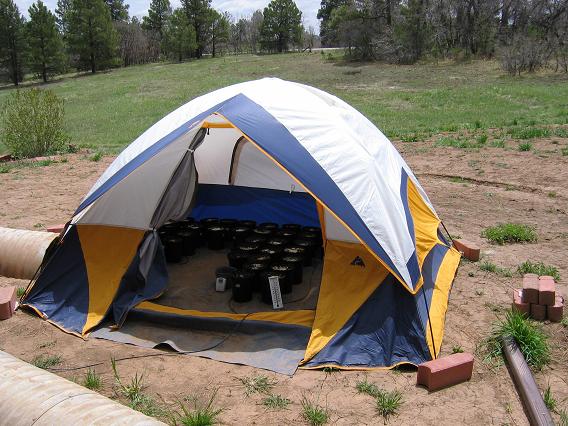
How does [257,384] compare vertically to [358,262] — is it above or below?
below

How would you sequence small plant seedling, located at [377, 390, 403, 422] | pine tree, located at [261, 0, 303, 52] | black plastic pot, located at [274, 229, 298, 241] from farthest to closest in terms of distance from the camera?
pine tree, located at [261, 0, 303, 52]
black plastic pot, located at [274, 229, 298, 241]
small plant seedling, located at [377, 390, 403, 422]

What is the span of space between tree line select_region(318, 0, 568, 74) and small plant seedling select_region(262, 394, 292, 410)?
25470 mm

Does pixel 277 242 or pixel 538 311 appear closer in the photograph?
pixel 538 311

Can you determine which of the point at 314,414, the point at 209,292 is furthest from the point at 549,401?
the point at 209,292

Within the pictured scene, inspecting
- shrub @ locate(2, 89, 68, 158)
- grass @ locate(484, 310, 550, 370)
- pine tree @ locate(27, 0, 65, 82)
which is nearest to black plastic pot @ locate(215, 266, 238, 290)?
grass @ locate(484, 310, 550, 370)

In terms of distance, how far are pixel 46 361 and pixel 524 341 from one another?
3.59 metres

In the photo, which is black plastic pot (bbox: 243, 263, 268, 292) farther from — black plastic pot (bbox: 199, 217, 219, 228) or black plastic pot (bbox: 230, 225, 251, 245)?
black plastic pot (bbox: 199, 217, 219, 228)

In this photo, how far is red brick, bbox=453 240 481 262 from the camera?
623 centimetres

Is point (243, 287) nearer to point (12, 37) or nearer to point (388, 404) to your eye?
point (388, 404)

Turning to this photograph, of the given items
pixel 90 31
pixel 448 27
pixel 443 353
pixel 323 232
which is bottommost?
pixel 443 353

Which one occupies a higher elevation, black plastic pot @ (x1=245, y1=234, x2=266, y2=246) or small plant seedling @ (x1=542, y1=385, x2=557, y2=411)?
black plastic pot @ (x1=245, y1=234, x2=266, y2=246)

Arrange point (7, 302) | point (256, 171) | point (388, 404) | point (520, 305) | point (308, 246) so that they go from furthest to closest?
point (256, 171) → point (308, 246) → point (7, 302) → point (520, 305) → point (388, 404)

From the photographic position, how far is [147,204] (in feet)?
18.4

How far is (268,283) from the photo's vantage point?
17.0ft
